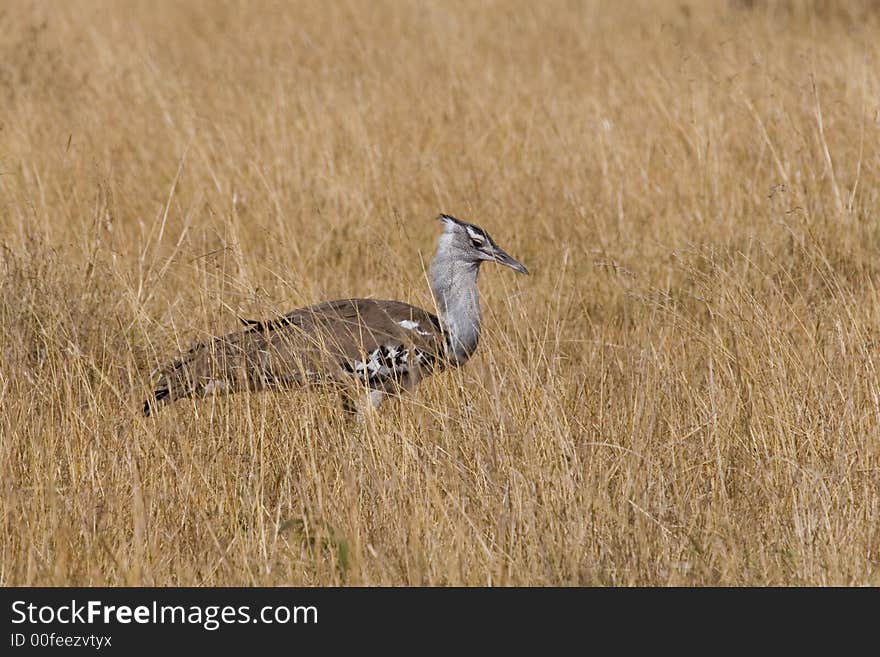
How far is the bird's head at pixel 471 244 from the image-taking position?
212 inches

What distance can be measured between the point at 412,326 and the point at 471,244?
0.55 metres

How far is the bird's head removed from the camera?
5.39 meters

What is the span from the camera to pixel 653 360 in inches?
185

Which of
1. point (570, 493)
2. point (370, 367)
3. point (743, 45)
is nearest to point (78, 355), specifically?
point (370, 367)

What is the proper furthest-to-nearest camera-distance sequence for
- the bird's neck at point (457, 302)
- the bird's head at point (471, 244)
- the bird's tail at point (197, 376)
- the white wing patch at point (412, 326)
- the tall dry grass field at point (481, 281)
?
the bird's head at point (471, 244) < the bird's neck at point (457, 302) < the white wing patch at point (412, 326) < the bird's tail at point (197, 376) < the tall dry grass field at point (481, 281)

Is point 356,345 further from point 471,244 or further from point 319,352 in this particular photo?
point 471,244

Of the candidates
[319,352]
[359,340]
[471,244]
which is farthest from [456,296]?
[319,352]

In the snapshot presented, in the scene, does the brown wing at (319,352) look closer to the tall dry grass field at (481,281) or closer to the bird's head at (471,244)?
the tall dry grass field at (481,281)

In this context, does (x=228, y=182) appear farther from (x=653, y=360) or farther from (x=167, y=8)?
(x=167, y=8)

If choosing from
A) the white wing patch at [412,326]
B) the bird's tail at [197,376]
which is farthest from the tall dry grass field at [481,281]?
the white wing patch at [412,326]

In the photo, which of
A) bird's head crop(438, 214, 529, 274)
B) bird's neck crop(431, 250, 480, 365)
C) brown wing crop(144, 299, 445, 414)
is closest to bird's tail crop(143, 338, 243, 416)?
brown wing crop(144, 299, 445, 414)

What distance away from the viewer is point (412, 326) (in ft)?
16.6

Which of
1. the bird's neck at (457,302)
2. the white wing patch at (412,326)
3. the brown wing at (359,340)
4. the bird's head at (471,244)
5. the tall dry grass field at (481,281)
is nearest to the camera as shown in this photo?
the tall dry grass field at (481,281)

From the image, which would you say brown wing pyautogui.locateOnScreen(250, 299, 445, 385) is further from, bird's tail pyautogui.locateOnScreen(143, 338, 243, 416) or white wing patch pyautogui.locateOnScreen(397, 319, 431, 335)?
bird's tail pyautogui.locateOnScreen(143, 338, 243, 416)
